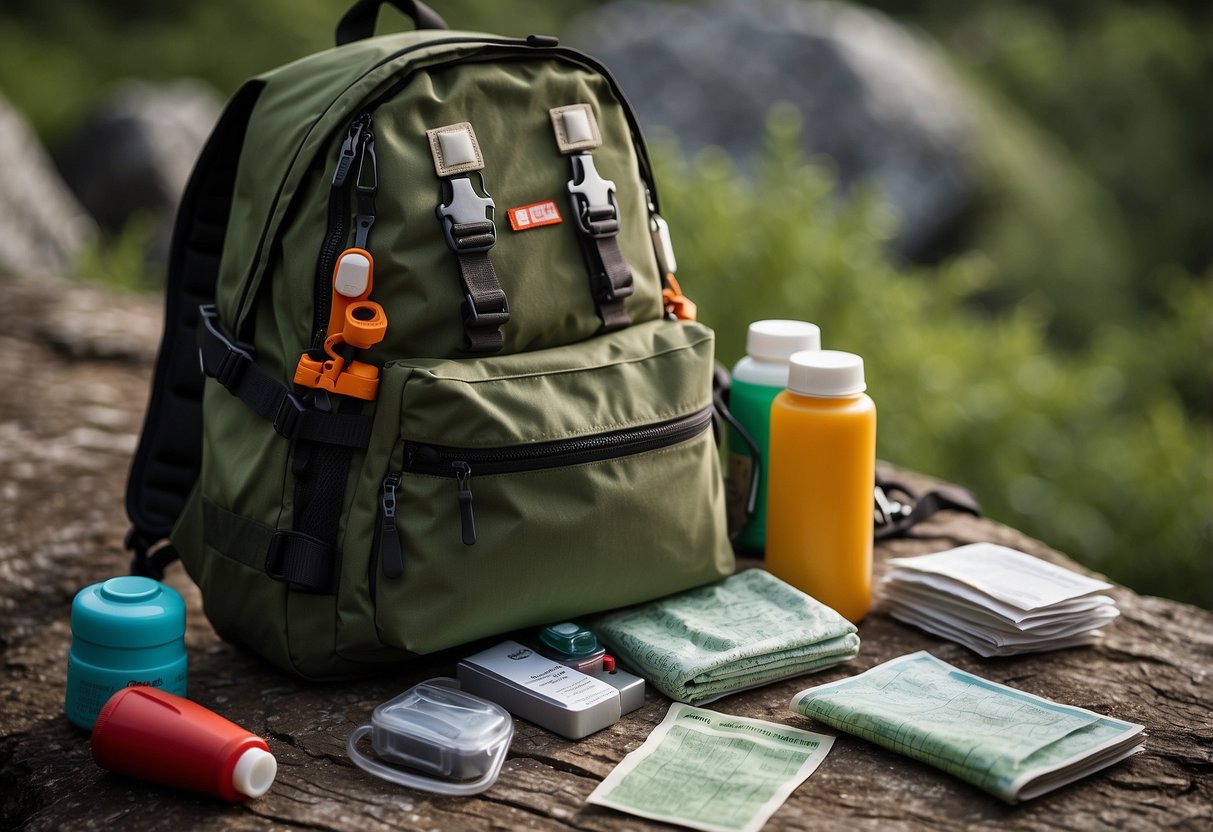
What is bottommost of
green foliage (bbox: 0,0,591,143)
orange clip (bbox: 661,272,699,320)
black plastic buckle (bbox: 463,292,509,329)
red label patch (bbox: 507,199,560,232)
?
orange clip (bbox: 661,272,699,320)

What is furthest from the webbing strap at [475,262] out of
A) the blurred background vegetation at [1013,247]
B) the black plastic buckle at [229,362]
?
the blurred background vegetation at [1013,247]

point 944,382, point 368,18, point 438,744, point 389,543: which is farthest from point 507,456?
point 944,382

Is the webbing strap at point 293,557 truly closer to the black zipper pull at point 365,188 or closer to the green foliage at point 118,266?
the black zipper pull at point 365,188

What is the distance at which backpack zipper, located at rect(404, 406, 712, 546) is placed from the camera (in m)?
1.77

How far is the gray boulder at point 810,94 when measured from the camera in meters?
6.23

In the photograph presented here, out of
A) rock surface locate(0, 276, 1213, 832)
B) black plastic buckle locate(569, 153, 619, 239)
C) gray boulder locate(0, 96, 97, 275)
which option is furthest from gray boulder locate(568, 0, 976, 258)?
black plastic buckle locate(569, 153, 619, 239)

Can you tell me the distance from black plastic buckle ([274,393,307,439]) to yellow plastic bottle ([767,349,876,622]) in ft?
2.51

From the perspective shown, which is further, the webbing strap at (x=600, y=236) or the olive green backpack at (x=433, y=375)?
the webbing strap at (x=600, y=236)

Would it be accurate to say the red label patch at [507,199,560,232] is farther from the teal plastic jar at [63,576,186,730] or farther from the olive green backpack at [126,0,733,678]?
the teal plastic jar at [63,576,186,730]

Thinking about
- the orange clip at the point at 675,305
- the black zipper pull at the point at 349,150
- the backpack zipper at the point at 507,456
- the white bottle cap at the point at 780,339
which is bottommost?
the backpack zipper at the point at 507,456

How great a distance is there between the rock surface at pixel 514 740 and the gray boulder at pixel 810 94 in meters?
4.03

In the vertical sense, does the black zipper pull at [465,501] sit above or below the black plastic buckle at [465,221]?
below

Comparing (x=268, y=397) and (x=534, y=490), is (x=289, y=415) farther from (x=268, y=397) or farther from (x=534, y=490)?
(x=534, y=490)

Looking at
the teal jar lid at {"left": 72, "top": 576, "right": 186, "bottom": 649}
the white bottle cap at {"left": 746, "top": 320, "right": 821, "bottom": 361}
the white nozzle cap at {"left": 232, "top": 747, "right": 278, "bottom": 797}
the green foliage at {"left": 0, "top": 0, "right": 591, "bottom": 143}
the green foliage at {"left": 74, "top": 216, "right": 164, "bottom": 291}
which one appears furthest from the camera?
the green foliage at {"left": 0, "top": 0, "right": 591, "bottom": 143}
